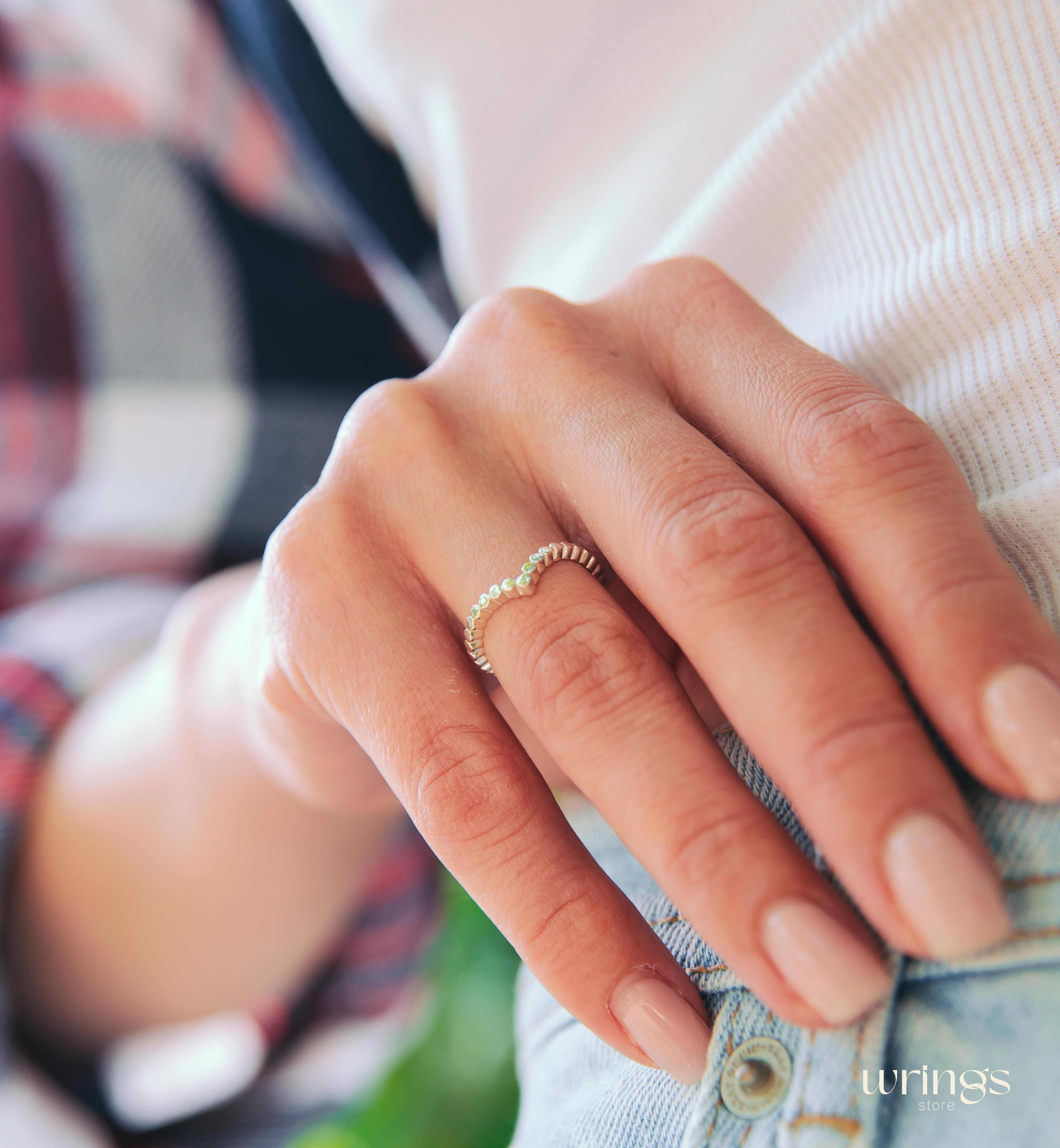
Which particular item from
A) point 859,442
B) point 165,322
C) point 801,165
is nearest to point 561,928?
point 859,442

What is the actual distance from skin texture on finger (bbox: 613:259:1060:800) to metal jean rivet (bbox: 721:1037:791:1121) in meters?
0.17

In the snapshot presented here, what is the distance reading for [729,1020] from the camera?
46 cm

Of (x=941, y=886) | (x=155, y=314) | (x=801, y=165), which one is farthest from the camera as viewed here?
(x=155, y=314)

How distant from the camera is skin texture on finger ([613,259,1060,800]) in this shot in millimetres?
382

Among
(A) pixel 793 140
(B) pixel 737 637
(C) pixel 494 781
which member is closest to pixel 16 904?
(C) pixel 494 781

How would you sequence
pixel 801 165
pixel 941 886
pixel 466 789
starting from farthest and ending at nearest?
pixel 801 165, pixel 466 789, pixel 941 886

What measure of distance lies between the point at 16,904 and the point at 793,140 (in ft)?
3.52

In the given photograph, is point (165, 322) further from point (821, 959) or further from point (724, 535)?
point (821, 959)

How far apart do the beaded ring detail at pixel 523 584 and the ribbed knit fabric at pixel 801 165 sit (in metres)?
0.23

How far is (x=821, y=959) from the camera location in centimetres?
39

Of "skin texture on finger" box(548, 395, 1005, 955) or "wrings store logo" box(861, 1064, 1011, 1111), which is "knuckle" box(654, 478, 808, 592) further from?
"wrings store logo" box(861, 1064, 1011, 1111)

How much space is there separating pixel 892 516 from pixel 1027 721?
0.11m

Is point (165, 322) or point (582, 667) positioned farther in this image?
point (165, 322)

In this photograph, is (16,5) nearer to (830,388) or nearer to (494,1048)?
(830,388)
